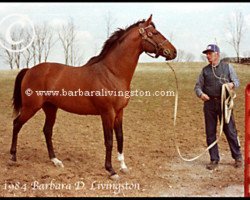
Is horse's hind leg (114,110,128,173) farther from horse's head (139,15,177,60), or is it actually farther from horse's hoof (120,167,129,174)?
horse's head (139,15,177,60)

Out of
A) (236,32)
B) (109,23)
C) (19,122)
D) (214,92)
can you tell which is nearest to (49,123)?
(19,122)

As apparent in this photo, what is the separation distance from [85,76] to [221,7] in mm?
1644

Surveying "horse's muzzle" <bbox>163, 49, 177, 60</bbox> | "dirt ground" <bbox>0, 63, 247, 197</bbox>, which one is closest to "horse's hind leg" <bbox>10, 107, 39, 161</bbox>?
"dirt ground" <bbox>0, 63, 247, 197</bbox>

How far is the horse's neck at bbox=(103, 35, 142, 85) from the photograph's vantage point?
4.36 metres

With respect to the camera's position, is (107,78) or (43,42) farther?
(43,42)

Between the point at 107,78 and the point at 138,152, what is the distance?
1.13 metres

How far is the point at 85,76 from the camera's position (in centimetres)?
437

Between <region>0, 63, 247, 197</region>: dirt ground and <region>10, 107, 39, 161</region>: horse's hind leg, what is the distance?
0.15m

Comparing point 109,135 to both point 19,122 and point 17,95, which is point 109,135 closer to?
point 19,122

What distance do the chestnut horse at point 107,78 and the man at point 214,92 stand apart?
1.57 ft

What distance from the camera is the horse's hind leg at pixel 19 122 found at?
181 inches

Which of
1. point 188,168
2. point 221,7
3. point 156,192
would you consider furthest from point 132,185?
point 221,7

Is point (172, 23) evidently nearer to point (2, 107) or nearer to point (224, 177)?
point (224, 177)

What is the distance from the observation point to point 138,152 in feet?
16.3
